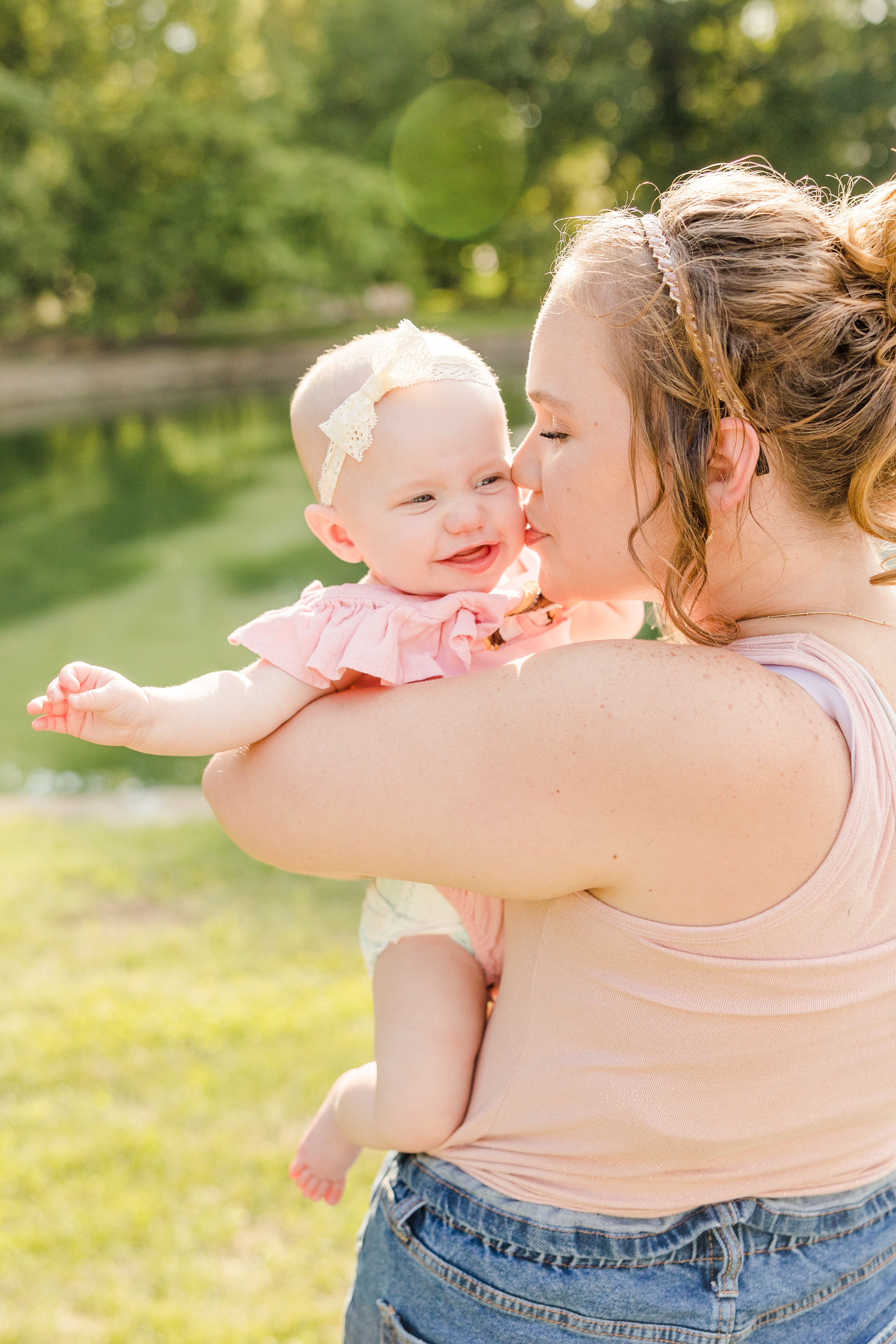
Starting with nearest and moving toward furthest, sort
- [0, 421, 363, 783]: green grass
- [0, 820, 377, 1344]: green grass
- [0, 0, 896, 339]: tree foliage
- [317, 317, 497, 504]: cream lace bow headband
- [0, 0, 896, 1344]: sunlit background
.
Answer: [317, 317, 497, 504]: cream lace bow headband, [0, 820, 377, 1344]: green grass, [0, 0, 896, 1344]: sunlit background, [0, 421, 363, 783]: green grass, [0, 0, 896, 339]: tree foliage

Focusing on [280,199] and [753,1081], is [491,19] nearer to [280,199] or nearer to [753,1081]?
[280,199]

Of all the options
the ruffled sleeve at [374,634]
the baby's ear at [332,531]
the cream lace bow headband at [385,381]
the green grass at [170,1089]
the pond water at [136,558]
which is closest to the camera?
the ruffled sleeve at [374,634]

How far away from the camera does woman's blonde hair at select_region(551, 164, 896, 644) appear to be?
1.18 metres

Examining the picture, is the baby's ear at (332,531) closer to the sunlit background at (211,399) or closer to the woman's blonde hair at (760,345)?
the sunlit background at (211,399)

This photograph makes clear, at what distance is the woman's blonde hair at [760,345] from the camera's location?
1.18 m

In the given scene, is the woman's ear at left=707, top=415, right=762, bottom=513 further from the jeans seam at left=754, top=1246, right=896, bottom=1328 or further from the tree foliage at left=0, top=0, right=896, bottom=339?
the tree foliage at left=0, top=0, right=896, bottom=339

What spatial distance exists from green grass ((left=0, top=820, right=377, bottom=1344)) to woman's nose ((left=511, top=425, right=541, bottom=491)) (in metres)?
2.18

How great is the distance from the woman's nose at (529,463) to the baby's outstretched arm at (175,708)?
374 mm

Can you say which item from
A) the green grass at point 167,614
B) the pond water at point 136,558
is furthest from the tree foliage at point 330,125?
the green grass at point 167,614

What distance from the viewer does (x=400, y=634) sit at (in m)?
1.51

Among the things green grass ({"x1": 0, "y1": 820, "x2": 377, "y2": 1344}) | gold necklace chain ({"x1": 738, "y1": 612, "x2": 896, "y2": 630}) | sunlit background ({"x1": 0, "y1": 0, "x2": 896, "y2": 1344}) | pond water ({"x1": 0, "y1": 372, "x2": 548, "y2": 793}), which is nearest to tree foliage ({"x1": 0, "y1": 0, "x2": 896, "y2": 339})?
sunlit background ({"x1": 0, "y1": 0, "x2": 896, "y2": 1344})

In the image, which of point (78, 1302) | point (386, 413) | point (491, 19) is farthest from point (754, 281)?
point (491, 19)

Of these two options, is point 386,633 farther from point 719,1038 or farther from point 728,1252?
point 728,1252

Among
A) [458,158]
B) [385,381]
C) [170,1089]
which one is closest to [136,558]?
[170,1089]
